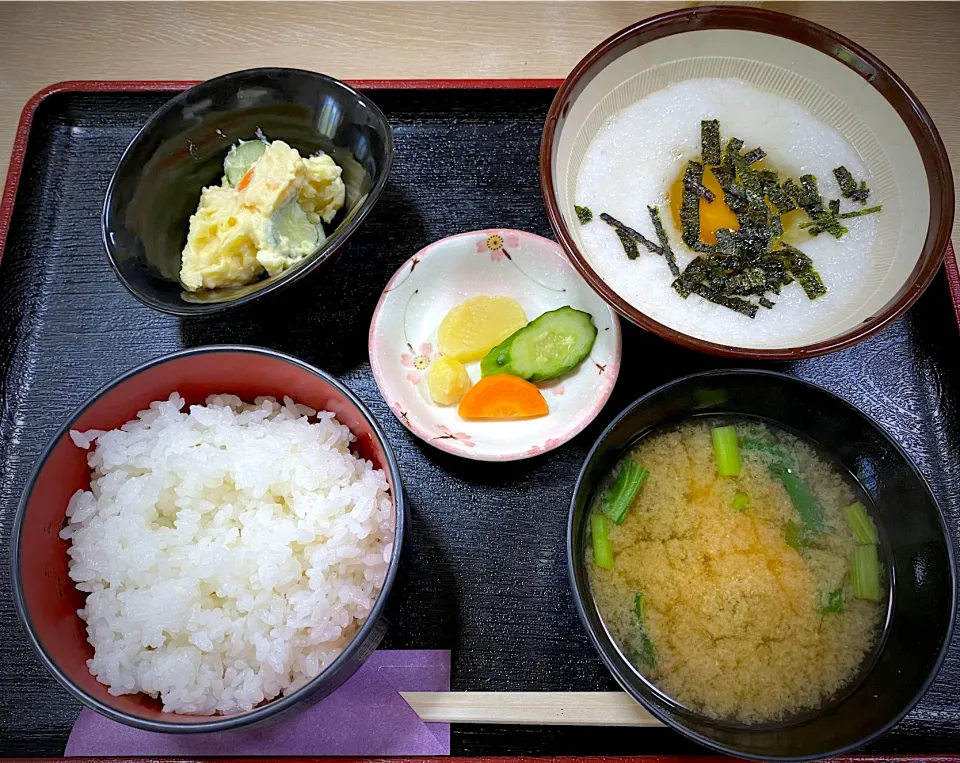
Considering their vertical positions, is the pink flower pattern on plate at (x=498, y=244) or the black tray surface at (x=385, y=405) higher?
the pink flower pattern on plate at (x=498, y=244)

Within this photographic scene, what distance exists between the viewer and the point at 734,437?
1761mm

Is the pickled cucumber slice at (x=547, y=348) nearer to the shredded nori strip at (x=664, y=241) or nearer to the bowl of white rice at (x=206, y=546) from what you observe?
the shredded nori strip at (x=664, y=241)

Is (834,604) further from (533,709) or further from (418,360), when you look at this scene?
(418,360)

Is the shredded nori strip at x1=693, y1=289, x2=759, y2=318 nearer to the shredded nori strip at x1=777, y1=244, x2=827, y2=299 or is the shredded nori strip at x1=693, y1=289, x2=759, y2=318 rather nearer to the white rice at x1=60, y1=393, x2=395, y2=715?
the shredded nori strip at x1=777, y1=244, x2=827, y2=299

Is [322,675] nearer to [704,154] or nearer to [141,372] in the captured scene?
[141,372]

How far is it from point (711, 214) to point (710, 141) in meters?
0.21

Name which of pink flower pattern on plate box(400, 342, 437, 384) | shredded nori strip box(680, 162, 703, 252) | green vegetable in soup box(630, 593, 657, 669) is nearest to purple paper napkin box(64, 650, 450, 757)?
green vegetable in soup box(630, 593, 657, 669)

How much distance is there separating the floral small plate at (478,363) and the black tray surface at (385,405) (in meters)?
0.09

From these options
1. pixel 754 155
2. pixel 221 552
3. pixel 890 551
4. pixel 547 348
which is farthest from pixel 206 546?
pixel 754 155

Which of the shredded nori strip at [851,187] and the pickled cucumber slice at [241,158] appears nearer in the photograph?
the shredded nori strip at [851,187]

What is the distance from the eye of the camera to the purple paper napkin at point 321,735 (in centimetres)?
156

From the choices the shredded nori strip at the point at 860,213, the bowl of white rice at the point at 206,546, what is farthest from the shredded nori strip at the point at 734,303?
the bowl of white rice at the point at 206,546

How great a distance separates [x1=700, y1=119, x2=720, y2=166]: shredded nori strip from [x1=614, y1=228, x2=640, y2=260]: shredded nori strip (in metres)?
0.32

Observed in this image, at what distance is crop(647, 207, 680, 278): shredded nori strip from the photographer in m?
1.83
